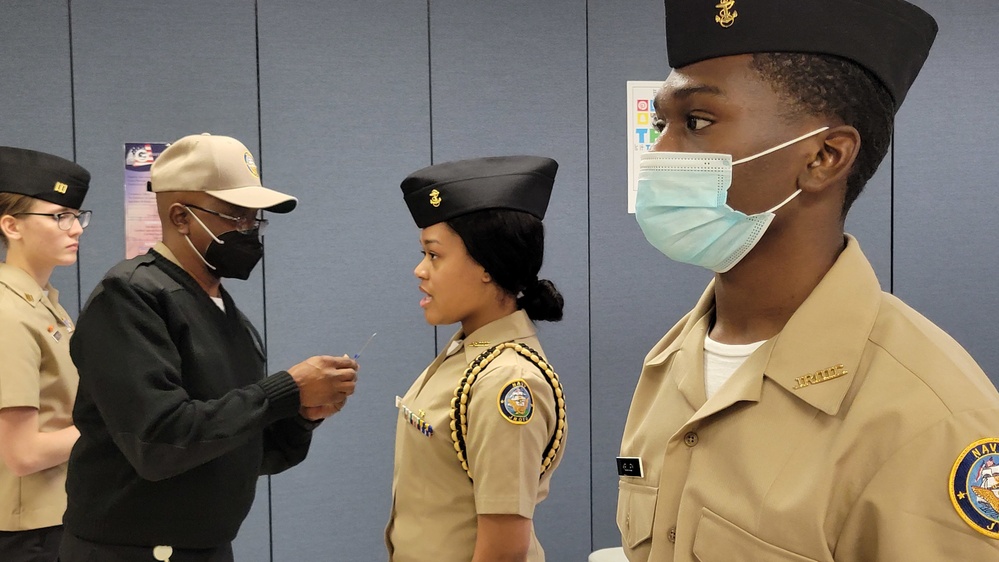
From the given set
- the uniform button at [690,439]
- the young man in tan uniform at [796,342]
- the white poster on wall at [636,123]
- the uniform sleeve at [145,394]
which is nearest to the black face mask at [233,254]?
the uniform sleeve at [145,394]

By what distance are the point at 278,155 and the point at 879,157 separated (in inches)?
117

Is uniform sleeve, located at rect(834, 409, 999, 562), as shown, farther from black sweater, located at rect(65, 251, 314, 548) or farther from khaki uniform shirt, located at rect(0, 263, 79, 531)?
khaki uniform shirt, located at rect(0, 263, 79, 531)

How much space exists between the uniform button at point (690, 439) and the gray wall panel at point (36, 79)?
10.3 feet

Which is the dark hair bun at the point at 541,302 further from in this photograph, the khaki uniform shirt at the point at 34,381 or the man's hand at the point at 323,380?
the khaki uniform shirt at the point at 34,381

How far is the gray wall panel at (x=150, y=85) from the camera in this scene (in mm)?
3434

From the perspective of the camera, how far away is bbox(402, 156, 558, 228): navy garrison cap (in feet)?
6.33

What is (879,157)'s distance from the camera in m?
1.02

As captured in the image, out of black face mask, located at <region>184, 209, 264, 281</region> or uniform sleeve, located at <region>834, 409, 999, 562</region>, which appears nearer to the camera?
uniform sleeve, located at <region>834, 409, 999, 562</region>

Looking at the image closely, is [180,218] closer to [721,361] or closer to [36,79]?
[721,361]

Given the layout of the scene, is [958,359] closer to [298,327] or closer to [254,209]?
[254,209]

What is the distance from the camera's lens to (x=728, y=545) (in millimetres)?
926

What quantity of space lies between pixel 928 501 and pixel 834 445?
0.34 ft

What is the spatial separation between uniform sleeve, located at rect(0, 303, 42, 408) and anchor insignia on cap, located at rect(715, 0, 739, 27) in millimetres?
2194

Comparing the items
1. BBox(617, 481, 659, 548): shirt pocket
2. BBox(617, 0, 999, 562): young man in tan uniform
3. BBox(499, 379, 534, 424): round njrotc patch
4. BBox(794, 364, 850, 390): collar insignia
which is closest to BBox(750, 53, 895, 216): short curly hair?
BBox(617, 0, 999, 562): young man in tan uniform
